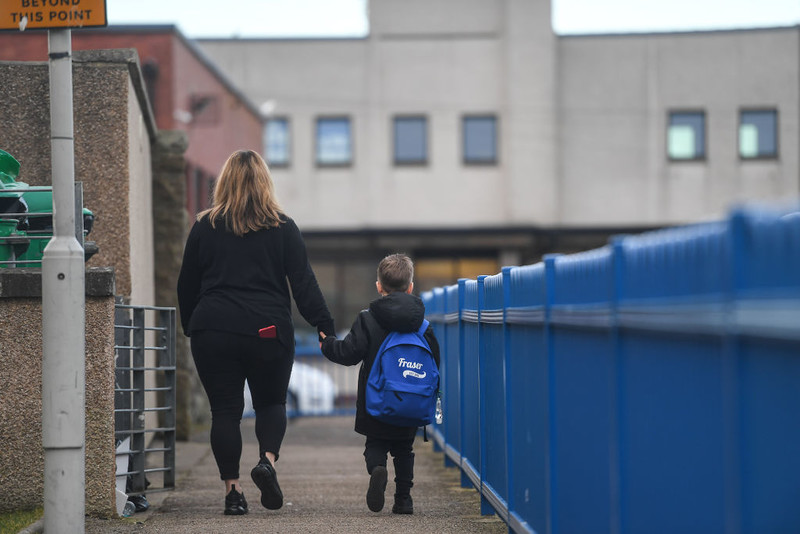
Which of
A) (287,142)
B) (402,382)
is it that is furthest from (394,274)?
(287,142)

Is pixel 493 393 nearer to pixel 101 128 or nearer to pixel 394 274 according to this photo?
pixel 394 274

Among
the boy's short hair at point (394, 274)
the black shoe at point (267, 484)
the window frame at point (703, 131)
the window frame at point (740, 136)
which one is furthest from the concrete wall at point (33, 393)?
the window frame at point (740, 136)

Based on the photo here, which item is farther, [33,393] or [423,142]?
[423,142]

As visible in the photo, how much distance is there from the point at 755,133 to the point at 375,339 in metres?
30.1

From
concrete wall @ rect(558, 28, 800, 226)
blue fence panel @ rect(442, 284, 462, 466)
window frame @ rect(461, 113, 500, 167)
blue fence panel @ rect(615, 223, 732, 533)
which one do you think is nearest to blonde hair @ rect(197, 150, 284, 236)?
blue fence panel @ rect(442, 284, 462, 466)

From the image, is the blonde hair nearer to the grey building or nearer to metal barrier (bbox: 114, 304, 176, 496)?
metal barrier (bbox: 114, 304, 176, 496)

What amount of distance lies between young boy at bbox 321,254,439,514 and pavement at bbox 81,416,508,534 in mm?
191

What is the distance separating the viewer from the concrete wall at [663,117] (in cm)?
3428

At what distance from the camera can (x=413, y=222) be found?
113ft

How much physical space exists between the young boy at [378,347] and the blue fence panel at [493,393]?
31cm

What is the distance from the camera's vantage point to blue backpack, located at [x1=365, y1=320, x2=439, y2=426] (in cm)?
657

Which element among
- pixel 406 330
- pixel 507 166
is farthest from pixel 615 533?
pixel 507 166

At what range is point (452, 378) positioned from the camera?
9.20 m

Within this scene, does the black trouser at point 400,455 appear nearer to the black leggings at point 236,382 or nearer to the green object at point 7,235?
the black leggings at point 236,382
